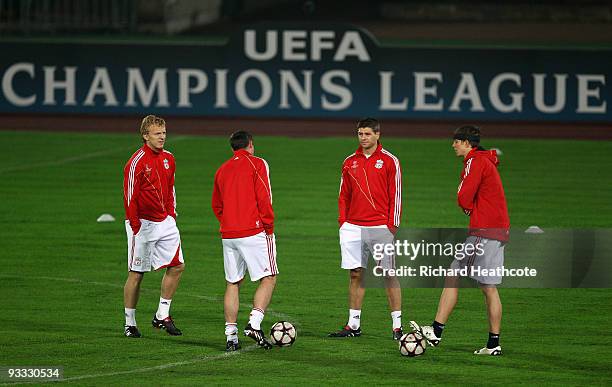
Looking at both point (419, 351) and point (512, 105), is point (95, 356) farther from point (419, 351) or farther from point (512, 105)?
point (512, 105)

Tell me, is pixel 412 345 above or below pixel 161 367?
above

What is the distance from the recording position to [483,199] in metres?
11.8

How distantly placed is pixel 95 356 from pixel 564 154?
17.6 metres

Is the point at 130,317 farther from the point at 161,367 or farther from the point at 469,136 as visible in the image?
the point at 469,136

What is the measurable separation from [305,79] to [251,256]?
19.8m

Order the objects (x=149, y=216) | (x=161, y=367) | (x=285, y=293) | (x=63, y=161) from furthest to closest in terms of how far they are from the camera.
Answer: (x=63, y=161), (x=285, y=293), (x=149, y=216), (x=161, y=367)

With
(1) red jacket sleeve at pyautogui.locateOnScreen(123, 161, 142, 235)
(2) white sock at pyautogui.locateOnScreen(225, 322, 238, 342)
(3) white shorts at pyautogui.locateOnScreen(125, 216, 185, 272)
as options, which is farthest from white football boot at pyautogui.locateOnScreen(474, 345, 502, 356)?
(1) red jacket sleeve at pyautogui.locateOnScreen(123, 161, 142, 235)

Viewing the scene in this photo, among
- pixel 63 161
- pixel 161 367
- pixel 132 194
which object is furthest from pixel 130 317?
pixel 63 161

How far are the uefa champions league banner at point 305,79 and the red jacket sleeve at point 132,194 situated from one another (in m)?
18.9

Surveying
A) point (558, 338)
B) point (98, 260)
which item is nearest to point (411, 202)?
point (98, 260)

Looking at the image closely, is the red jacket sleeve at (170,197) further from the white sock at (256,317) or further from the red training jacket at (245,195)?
the white sock at (256,317)

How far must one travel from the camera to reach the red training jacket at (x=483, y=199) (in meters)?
11.8

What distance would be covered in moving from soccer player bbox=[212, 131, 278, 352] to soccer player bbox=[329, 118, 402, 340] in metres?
0.85

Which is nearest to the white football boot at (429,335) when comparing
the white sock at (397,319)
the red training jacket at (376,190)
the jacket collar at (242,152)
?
the white sock at (397,319)
